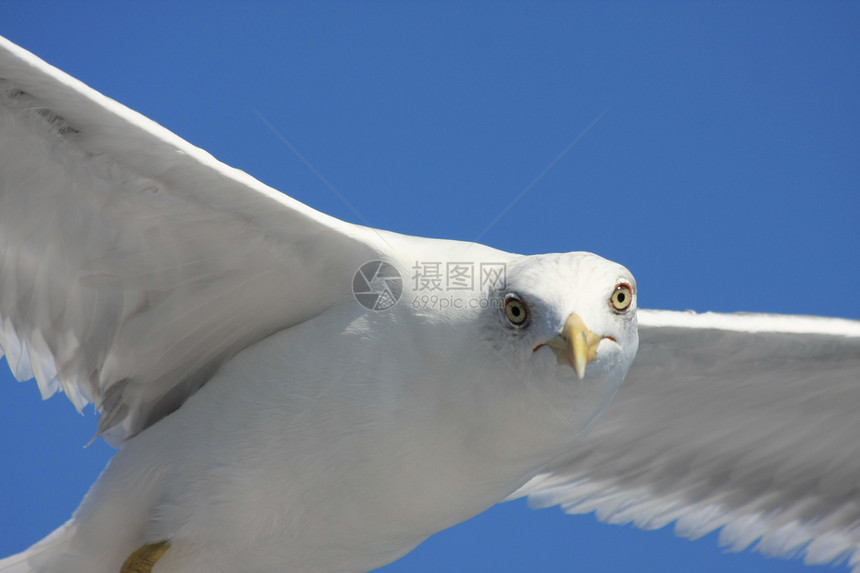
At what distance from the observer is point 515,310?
7.32ft

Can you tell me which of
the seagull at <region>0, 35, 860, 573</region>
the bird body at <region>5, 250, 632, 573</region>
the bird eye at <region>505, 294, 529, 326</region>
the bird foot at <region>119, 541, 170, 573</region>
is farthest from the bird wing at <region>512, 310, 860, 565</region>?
the bird foot at <region>119, 541, 170, 573</region>

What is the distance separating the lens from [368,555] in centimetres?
272

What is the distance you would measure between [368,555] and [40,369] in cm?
111

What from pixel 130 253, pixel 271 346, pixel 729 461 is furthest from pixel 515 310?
pixel 729 461

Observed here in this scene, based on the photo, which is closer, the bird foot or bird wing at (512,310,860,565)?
the bird foot

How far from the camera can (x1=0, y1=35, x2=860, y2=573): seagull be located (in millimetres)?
2275

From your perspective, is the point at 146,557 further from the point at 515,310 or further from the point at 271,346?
the point at 515,310

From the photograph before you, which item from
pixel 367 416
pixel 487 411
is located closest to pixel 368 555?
pixel 367 416

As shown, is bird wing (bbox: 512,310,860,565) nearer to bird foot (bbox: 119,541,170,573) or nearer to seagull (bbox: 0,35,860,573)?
seagull (bbox: 0,35,860,573)

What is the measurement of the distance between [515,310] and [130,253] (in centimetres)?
108

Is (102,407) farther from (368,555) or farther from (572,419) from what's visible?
(572,419)

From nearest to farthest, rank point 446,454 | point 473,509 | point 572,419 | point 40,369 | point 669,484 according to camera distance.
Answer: point 572,419 < point 446,454 < point 473,509 < point 40,369 < point 669,484

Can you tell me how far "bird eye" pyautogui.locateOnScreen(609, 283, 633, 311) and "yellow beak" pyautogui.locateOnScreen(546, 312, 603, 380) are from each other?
0.11 metres

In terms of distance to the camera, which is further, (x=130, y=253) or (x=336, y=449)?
(x=130, y=253)
